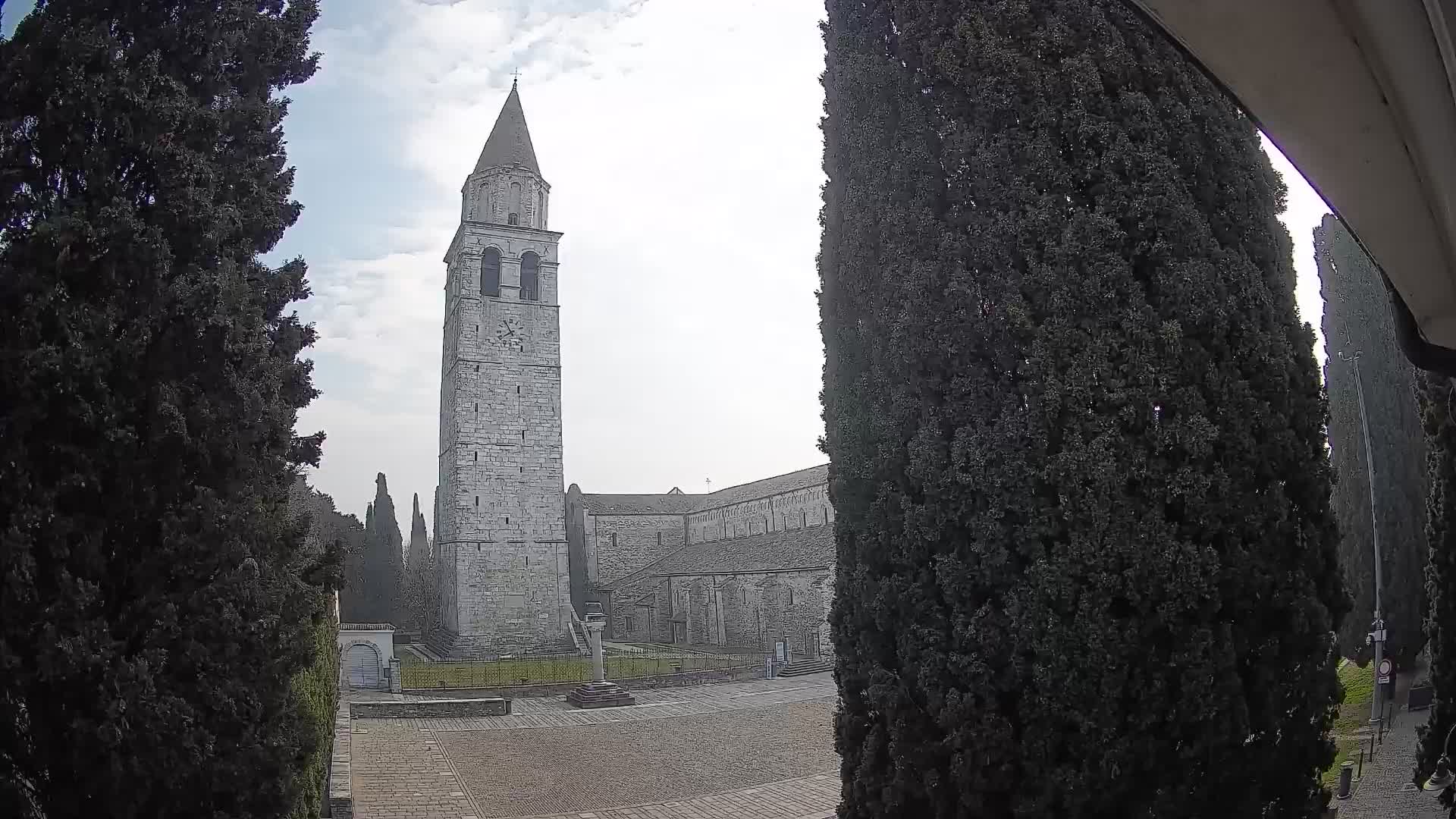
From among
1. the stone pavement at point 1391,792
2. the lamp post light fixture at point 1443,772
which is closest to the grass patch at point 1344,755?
the stone pavement at point 1391,792

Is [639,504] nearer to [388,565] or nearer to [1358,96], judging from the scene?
[388,565]

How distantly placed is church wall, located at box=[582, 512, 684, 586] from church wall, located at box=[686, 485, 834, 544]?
1.24 metres

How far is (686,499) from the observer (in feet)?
175

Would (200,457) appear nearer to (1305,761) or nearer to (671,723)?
(1305,761)

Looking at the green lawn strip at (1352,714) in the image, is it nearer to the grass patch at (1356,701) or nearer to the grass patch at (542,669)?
the grass patch at (1356,701)

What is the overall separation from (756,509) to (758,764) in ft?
95.9

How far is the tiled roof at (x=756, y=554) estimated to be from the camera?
35.2 metres

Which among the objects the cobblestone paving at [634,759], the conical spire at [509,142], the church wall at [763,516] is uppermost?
the conical spire at [509,142]

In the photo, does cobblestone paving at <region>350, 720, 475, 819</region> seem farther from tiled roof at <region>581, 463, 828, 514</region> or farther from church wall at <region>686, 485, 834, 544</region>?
tiled roof at <region>581, 463, 828, 514</region>

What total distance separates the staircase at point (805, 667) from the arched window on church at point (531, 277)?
1853 centimetres

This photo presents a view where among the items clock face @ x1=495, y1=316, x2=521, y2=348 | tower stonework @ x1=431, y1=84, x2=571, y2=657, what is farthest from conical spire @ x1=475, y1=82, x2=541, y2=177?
clock face @ x1=495, y1=316, x2=521, y2=348

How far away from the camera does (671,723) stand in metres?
21.2

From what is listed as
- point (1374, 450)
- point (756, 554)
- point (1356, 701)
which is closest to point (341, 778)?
point (1356, 701)

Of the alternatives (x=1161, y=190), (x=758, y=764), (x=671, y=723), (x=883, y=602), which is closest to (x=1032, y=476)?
(x=883, y=602)
